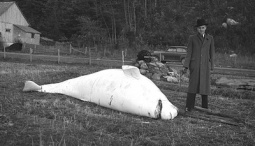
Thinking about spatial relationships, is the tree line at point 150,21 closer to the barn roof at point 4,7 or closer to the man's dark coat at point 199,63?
the barn roof at point 4,7

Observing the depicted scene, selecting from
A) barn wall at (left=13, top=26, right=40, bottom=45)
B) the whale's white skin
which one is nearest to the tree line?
barn wall at (left=13, top=26, right=40, bottom=45)

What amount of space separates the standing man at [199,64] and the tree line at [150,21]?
2502cm

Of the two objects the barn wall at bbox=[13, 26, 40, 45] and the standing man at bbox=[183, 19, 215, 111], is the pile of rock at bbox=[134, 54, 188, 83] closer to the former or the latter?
the standing man at bbox=[183, 19, 215, 111]

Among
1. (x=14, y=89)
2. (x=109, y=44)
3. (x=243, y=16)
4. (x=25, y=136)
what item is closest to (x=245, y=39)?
(x=243, y=16)

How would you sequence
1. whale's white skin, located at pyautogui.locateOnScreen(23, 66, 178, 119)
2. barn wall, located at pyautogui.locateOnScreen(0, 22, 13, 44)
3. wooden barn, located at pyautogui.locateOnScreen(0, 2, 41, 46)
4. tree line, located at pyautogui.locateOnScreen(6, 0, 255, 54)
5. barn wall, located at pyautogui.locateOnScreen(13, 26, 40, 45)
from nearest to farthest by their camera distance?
whale's white skin, located at pyautogui.locateOnScreen(23, 66, 178, 119), tree line, located at pyautogui.locateOnScreen(6, 0, 255, 54), barn wall, located at pyautogui.locateOnScreen(0, 22, 13, 44), wooden barn, located at pyautogui.locateOnScreen(0, 2, 41, 46), barn wall, located at pyautogui.locateOnScreen(13, 26, 40, 45)

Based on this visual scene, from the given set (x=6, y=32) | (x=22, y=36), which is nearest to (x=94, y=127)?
(x=6, y=32)

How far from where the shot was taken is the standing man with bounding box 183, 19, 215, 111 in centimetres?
633

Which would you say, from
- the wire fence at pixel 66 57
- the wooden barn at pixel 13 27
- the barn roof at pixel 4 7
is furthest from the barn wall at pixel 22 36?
the wire fence at pixel 66 57

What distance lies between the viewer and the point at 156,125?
480cm

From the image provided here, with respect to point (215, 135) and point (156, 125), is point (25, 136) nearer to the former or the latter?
point (156, 125)

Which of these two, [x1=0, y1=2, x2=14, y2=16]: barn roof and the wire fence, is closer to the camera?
the wire fence

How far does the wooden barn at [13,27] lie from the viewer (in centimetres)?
4259

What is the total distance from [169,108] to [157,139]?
4.29 feet

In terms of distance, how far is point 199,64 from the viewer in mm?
6406
